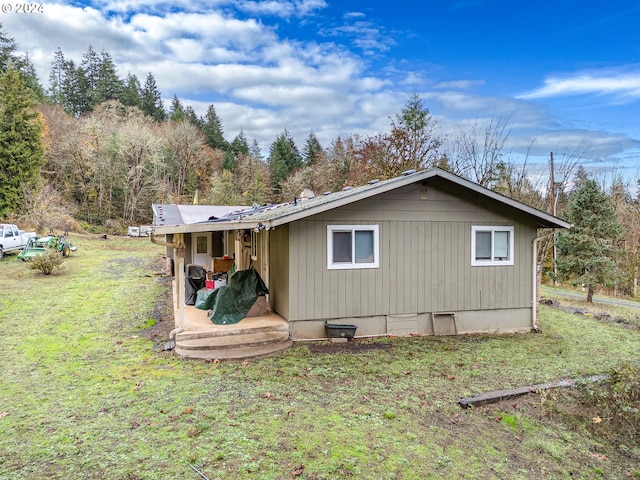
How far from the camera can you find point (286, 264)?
7168mm

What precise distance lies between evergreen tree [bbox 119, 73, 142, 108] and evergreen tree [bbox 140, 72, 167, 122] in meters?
0.78

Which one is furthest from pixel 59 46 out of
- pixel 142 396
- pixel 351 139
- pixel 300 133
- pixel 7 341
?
pixel 142 396

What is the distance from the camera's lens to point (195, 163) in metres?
37.7

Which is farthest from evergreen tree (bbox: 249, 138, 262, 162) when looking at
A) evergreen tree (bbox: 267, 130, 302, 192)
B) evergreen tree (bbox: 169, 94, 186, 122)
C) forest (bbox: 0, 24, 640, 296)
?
evergreen tree (bbox: 169, 94, 186, 122)

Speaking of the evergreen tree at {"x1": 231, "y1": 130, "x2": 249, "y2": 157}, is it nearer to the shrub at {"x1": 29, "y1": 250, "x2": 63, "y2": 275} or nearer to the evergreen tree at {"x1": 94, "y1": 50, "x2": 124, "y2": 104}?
the evergreen tree at {"x1": 94, "y1": 50, "x2": 124, "y2": 104}

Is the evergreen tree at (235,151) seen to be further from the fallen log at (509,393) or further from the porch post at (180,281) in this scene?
the fallen log at (509,393)

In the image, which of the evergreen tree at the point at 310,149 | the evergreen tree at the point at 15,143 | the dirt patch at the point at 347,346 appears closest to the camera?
the dirt patch at the point at 347,346

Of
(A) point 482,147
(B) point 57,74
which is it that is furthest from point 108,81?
(A) point 482,147

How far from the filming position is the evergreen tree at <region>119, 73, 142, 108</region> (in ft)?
142

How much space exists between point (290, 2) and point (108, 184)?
2493 centimetres

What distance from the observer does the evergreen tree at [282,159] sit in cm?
4031

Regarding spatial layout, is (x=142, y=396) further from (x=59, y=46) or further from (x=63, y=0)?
(x=59, y=46)

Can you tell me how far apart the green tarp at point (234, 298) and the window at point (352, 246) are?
161cm

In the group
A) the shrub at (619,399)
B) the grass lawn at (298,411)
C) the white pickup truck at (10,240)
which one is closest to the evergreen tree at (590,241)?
the grass lawn at (298,411)
